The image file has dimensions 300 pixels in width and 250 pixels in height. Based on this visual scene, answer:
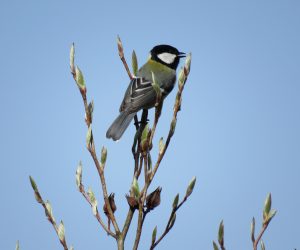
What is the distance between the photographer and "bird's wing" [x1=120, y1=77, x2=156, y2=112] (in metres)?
6.79

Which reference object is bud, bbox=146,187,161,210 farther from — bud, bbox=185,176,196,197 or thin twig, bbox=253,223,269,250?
thin twig, bbox=253,223,269,250

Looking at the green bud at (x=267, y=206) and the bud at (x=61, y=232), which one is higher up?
the bud at (x=61, y=232)

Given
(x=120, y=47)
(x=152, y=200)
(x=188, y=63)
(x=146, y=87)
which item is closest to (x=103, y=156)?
(x=152, y=200)

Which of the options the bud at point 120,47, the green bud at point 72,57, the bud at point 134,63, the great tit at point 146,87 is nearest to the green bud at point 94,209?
the green bud at point 72,57

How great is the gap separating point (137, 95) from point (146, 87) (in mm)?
258

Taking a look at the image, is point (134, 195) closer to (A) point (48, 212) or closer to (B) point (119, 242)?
(B) point (119, 242)

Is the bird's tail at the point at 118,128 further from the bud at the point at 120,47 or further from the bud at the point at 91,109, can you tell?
the bud at the point at 91,109

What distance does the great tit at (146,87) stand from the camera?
18.8ft

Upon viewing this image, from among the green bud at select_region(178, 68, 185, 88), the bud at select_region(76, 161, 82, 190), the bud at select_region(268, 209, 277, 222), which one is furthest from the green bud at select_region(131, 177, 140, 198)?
the bud at select_region(268, 209, 277, 222)

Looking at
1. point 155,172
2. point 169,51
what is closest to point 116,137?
point 155,172

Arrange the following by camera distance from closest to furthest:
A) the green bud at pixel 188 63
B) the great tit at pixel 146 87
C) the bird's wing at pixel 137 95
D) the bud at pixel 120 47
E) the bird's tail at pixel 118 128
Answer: the green bud at pixel 188 63, the bud at pixel 120 47, the bird's tail at pixel 118 128, the great tit at pixel 146 87, the bird's wing at pixel 137 95

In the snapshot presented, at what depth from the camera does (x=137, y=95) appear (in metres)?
7.02

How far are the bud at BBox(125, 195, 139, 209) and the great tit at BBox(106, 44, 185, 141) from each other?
3.68 ft

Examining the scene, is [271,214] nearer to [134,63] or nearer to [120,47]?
[134,63]
